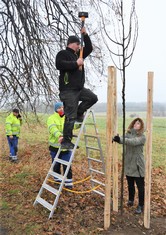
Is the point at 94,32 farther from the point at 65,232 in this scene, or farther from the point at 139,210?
the point at 65,232

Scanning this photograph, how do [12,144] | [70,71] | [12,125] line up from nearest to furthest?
[70,71] → [12,125] → [12,144]

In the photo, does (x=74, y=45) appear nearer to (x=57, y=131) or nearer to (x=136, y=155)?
(x=57, y=131)

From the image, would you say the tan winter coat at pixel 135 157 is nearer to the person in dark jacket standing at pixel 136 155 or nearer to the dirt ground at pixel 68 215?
the person in dark jacket standing at pixel 136 155

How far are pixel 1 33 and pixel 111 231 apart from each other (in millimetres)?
5757

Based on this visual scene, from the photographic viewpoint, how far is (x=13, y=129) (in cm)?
1081

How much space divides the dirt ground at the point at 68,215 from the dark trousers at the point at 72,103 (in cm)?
142

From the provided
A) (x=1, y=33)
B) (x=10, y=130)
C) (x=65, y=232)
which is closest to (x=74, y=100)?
(x=65, y=232)

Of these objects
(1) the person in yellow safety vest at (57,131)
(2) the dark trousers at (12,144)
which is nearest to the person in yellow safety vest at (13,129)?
(2) the dark trousers at (12,144)

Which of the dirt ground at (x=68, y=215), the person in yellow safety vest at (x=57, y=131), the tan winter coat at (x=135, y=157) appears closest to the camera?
the dirt ground at (x=68, y=215)

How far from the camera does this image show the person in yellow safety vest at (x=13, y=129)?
1058cm

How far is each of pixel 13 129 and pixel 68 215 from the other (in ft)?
19.2

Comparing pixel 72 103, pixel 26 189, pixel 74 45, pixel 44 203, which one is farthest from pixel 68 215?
pixel 74 45

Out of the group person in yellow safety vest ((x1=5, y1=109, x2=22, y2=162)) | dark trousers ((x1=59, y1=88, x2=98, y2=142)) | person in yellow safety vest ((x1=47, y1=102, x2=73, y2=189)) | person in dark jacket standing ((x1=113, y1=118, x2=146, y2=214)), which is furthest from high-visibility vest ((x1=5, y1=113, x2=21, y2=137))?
person in dark jacket standing ((x1=113, y1=118, x2=146, y2=214))

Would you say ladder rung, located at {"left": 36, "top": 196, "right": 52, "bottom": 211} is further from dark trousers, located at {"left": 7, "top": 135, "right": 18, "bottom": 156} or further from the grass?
dark trousers, located at {"left": 7, "top": 135, "right": 18, "bottom": 156}
